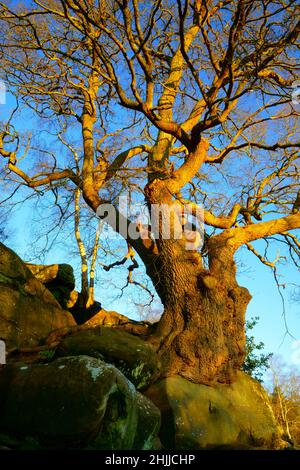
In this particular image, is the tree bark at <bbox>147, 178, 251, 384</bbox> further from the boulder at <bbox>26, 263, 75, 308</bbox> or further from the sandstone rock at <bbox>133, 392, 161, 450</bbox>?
the boulder at <bbox>26, 263, 75, 308</bbox>

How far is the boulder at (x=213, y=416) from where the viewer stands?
696 centimetres

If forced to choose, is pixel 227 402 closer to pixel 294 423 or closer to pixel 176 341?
pixel 176 341

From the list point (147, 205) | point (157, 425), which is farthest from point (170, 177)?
point (157, 425)

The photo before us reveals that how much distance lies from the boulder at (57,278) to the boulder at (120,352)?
4382 millimetres

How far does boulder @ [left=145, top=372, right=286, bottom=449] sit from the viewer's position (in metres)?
6.96

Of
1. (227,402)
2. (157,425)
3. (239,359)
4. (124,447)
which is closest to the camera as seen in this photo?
(124,447)

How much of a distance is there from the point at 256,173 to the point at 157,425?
7697 mm

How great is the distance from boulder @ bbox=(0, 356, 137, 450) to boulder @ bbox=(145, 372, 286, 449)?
2.59 meters

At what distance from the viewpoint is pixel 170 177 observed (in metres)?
9.29

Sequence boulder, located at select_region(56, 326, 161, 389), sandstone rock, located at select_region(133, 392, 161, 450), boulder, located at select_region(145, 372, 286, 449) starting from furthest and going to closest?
boulder, located at select_region(145, 372, 286, 449) → boulder, located at select_region(56, 326, 161, 389) → sandstone rock, located at select_region(133, 392, 161, 450)

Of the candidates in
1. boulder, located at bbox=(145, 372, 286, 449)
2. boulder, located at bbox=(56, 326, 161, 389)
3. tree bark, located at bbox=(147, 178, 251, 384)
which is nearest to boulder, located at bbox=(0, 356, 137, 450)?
boulder, located at bbox=(56, 326, 161, 389)

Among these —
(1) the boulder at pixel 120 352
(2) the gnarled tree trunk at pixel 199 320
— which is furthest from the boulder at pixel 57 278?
(1) the boulder at pixel 120 352
